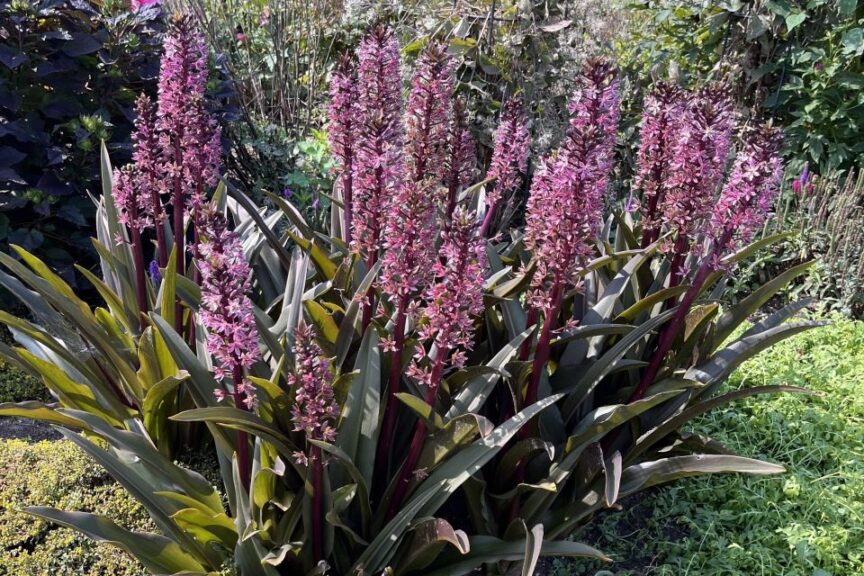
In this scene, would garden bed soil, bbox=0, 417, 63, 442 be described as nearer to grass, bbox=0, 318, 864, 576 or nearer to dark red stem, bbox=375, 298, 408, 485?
grass, bbox=0, 318, 864, 576

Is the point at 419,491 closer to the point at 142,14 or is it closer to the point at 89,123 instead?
the point at 89,123

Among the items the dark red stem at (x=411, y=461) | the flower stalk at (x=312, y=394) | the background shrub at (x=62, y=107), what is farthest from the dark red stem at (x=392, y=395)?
the background shrub at (x=62, y=107)

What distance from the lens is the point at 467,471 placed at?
2213mm

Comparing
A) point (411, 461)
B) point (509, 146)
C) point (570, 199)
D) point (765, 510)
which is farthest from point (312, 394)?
point (765, 510)

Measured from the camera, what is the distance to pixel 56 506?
2.76 m

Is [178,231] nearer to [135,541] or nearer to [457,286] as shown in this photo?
[135,541]

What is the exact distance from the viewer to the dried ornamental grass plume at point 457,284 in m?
1.83

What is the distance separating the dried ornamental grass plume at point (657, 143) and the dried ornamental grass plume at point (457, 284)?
1.06 metres

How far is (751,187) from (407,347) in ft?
3.86

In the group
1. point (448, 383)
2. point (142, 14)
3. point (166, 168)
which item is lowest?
point (448, 383)

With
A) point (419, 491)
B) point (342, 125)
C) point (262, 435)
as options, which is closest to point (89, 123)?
point (342, 125)

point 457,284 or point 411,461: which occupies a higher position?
point 457,284

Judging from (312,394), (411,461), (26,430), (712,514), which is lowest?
(712,514)

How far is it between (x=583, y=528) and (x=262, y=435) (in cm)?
139
